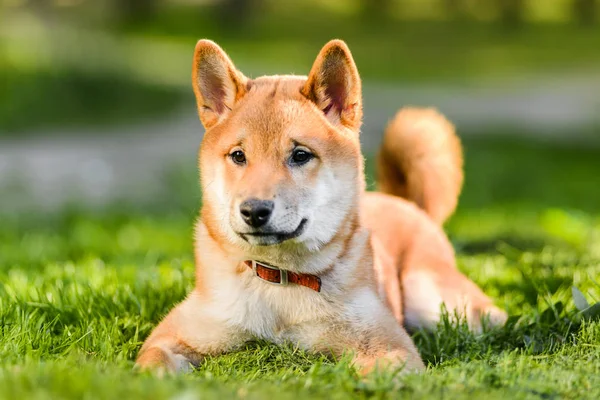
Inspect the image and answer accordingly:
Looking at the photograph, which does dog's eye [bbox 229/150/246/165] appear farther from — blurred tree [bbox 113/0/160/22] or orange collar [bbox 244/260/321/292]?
blurred tree [bbox 113/0/160/22]

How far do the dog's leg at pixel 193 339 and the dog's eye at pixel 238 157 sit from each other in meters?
0.71

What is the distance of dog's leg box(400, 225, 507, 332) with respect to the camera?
14.2ft

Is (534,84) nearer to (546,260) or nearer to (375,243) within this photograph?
A: (546,260)

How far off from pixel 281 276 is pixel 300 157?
57 centimetres

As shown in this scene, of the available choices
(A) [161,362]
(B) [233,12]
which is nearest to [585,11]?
(B) [233,12]

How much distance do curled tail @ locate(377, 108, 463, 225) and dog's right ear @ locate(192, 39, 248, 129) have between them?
68.4 inches

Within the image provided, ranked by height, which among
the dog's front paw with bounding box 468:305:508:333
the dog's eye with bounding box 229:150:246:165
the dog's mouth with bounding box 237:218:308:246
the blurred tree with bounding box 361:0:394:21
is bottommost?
the dog's front paw with bounding box 468:305:508:333

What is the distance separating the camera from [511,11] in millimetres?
29484

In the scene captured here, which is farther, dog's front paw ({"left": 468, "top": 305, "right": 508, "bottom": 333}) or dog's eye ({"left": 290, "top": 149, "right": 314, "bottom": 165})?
dog's front paw ({"left": 468, "top": 305, "right": 508, "bottom": 333})

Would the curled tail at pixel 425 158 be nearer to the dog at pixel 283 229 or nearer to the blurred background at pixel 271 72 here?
the dog at pixel 283 229

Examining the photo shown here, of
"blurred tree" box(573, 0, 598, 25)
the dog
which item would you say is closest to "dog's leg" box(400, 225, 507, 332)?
the dog

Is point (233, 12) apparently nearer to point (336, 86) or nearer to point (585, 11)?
point (585, 11)

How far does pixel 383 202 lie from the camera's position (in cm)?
497

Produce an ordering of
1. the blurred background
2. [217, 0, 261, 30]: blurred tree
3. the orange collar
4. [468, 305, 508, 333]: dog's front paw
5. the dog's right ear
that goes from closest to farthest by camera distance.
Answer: the orange collar
the dog's right ear
[468, 305, 508, 333]: dog's front paw
the blurred background
[217, 0, 261, 30]: blurred tree
